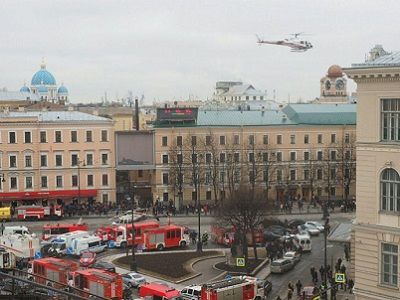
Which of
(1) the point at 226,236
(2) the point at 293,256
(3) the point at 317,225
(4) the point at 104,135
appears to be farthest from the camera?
(4) the point at 104,135

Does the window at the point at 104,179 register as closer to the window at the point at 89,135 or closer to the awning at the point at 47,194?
the awning at the point at 47,194

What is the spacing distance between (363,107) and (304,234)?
2345 cm

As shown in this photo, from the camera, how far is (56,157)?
60031mm

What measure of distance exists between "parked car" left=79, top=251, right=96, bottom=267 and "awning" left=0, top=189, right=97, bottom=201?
21.4 meters

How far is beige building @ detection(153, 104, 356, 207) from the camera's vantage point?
61.1 metres

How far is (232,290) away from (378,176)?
9.67m

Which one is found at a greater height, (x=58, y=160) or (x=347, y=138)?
(x=347, y=138)

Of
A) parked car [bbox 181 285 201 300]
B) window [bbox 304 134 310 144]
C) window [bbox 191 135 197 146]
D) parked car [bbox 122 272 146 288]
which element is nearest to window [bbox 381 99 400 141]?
parked car [bbox 181 285 201 300]

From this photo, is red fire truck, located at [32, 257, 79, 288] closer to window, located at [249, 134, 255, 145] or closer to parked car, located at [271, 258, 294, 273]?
parked car, located at [271, 258, 294, 273]

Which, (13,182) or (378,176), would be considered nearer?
(378,176)

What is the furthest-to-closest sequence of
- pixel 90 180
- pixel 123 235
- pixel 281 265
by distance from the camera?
pixel 90 180 → pixel 123 235 → pixel 281 265

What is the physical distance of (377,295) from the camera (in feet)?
69.4

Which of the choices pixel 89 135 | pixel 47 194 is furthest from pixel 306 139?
pixel 47 194

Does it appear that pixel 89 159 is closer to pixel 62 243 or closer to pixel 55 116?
pixel 55 116
